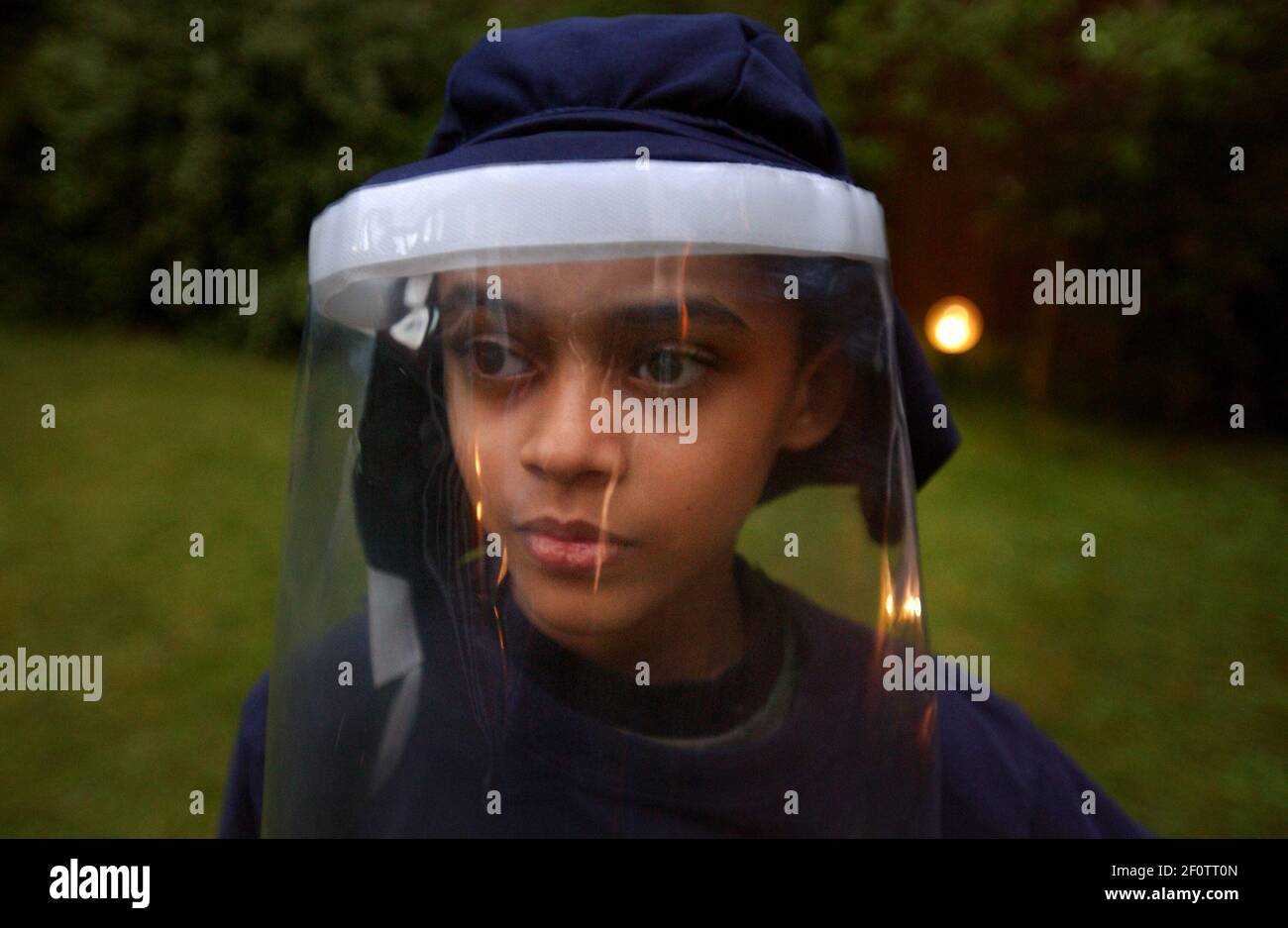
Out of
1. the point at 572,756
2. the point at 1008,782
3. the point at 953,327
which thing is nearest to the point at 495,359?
the point at 572,756

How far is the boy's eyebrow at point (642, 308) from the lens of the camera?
857 mm

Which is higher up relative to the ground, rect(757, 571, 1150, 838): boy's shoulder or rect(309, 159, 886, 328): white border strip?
rect(309, 159, 886, 328): white border strip

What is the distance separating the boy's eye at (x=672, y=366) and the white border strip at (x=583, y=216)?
0.09 meters

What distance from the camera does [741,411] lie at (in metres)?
0.94

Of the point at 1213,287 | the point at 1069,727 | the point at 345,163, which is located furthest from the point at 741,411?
the point at 1213,287

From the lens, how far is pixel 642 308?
0.86 m

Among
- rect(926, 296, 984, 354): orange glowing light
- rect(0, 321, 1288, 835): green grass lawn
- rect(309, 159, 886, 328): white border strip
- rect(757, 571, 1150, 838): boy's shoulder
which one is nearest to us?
rect(309, 159, 886, 328): white border strip

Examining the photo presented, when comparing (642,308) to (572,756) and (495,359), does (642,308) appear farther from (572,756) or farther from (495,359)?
(572,756)

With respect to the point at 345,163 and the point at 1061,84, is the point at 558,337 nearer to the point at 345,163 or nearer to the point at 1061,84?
the point at 345,163

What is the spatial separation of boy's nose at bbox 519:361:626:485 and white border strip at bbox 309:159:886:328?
Result: 0.11 meters

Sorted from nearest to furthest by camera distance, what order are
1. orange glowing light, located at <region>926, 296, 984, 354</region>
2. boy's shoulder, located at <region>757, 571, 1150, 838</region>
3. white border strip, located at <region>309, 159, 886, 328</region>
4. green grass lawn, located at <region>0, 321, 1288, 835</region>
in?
white border strip, located at <region>309, 159, 886, 328</region>, boy's shoulder, located at <region>757, 571, 1150, 838</region>, orange glowing light, located at <region>926, 296, 984, 354</region>, green grass lawn, located at <region>0, 321, 1288, 835</region>

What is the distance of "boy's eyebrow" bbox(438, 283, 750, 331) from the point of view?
86 cm

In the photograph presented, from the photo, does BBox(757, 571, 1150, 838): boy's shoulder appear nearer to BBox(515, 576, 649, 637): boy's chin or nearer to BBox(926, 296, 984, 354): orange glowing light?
BBox(515, 576, 649, 637): boy's chin

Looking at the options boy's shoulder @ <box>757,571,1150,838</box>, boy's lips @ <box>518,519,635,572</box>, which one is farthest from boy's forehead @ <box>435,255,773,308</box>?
boy's shoulder @ <box>757,571,1150,838</box>
